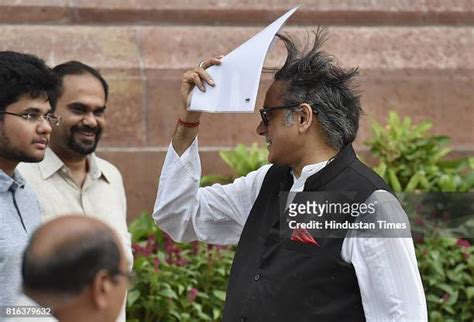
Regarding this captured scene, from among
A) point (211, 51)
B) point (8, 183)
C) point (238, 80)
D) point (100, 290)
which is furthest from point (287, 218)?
point (211, 51)

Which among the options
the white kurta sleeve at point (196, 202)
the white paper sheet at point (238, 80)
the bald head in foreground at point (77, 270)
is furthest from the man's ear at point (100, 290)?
the white kurta sleeve at point (196, 202)

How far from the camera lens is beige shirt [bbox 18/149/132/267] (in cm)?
510

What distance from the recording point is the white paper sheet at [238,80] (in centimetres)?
402

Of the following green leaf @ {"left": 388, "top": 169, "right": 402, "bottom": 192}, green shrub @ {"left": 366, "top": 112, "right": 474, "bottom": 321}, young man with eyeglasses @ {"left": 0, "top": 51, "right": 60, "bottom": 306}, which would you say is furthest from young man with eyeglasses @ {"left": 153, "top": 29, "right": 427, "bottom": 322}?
green leaf @ {"left": 388, "top": 169, "right": 402, "bottom": 192}

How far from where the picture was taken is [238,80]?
13.4ft

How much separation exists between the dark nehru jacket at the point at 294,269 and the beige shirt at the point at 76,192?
108 cm

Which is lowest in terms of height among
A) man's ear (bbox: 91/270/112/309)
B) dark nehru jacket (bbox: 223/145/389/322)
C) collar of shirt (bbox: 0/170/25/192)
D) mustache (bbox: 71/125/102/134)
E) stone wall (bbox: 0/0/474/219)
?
man's ear (bbox: 91/270/112/309)

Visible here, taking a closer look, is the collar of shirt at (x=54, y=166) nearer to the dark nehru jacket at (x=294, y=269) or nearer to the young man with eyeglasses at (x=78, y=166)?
the young man with eyeglasses at (x=78, y=166)

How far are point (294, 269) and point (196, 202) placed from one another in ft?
2.01

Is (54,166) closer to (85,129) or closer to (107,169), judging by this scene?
(85,129)

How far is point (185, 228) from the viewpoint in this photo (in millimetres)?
4328

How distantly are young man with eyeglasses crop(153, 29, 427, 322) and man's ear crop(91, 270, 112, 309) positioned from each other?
1361 mm

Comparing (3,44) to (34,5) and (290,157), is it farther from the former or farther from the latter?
(290,157)

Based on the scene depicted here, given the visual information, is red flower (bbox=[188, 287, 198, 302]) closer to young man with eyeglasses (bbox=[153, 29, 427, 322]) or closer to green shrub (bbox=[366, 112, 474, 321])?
green shrub (bbox=[366, 112, 474, 321])
